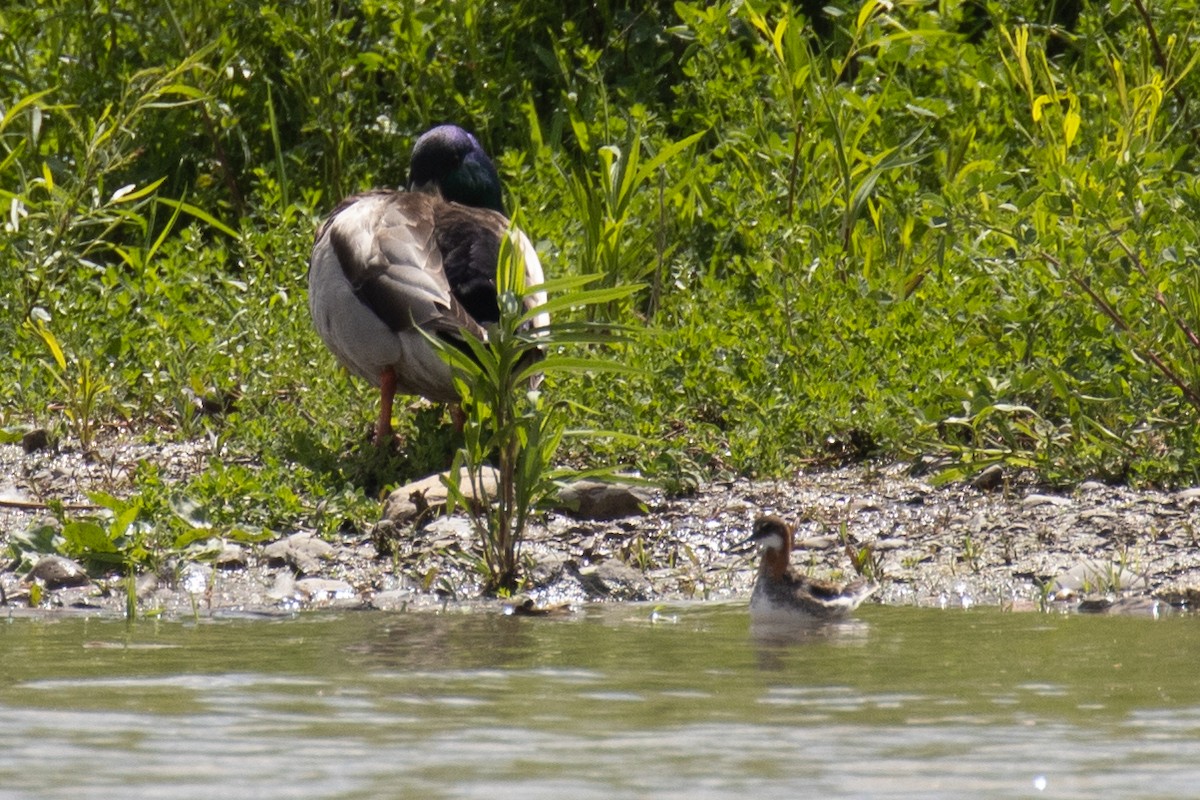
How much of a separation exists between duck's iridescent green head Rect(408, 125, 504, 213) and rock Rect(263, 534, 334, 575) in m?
2.73

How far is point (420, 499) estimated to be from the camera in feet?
20.7

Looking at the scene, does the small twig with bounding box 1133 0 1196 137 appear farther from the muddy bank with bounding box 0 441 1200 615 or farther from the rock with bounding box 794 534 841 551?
the rock with bounding box 794 534 841 551

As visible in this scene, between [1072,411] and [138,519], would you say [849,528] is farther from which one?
[138,519]

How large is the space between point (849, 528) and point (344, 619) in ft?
6.03

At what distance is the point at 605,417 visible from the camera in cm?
701

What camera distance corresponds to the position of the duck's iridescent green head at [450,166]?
8414 millimetres

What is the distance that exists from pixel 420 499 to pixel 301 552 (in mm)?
490

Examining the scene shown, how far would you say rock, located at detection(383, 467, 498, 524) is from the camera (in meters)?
6.23

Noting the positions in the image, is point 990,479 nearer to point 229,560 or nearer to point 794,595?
point 794,595

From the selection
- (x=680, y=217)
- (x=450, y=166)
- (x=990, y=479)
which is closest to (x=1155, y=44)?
(x=680, y=217)

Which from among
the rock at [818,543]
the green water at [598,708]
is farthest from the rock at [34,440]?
the rock at [818,543]

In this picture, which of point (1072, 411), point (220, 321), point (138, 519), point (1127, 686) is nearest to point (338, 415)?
point (220, 321)

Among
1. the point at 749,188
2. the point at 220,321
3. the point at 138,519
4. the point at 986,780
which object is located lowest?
the point at 986,780

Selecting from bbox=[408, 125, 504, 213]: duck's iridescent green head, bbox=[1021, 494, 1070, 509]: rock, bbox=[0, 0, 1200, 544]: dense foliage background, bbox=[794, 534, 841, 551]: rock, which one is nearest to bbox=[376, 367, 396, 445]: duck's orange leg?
bbox=[0, 0, 1200, 544]: dense foliage background
